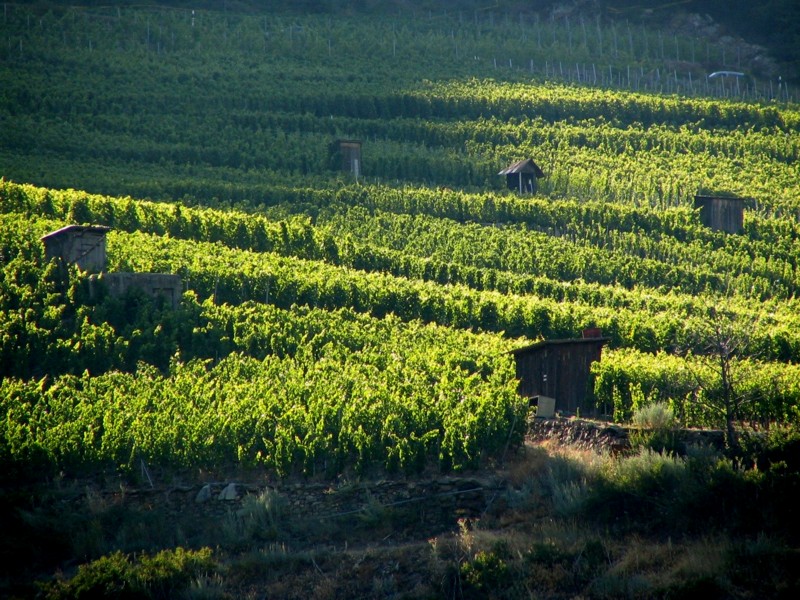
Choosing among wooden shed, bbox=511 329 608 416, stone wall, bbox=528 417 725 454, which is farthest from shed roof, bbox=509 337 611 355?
stone wall, bbox=528 417 725 454

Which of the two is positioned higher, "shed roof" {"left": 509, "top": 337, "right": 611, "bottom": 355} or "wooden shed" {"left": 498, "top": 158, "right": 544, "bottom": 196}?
"wooden shed" {"left": 498, "top": 158, "right": 544, "bottom": 196}

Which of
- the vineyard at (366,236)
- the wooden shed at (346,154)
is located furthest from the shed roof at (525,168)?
the wooden shed at (346,154)

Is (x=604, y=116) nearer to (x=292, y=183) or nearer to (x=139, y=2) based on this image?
(x=292, y=183)

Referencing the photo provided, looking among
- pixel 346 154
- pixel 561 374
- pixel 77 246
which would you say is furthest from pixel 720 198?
pixel 77 246

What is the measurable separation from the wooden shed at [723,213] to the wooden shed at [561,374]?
884 inches

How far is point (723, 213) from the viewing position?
49.9m

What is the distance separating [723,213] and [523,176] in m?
10.2

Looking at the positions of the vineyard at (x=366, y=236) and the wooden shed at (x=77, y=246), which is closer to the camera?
the vineyard at (x=366, y=236)

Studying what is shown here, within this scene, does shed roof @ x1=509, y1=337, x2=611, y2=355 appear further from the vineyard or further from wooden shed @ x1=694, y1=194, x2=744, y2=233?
wooden shed @ x1=694, y1=194, x2=744, y2=233

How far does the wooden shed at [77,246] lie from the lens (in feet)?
117

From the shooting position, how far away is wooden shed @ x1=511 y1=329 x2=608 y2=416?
2927 cm

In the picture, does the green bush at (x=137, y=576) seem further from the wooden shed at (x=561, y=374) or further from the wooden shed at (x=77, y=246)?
the wooden shed at (x=77, y=246)

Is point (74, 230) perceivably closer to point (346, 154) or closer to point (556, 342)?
point (556, 342)

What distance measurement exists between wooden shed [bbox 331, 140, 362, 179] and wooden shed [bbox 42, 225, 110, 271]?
2312 centimetres
